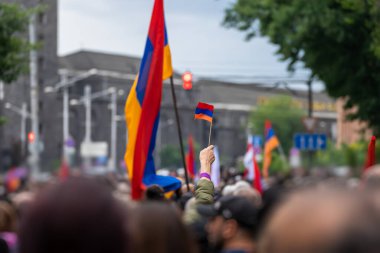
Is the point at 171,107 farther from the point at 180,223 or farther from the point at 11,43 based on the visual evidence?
the point at 180,223

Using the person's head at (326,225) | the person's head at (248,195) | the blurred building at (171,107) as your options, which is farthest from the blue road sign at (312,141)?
the blurred building at (171,107)

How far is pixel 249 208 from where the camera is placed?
15.3 ft

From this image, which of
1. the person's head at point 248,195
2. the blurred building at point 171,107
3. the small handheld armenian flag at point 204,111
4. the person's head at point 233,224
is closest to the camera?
the person's head at point 233,224

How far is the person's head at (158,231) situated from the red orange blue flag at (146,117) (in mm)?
3518

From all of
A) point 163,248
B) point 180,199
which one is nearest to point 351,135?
point 180,199

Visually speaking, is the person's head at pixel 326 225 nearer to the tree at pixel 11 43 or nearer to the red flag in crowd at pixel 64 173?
the red flag in crowd at pixel 64 173

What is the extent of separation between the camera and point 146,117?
8.13 m

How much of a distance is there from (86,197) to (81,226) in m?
0.09

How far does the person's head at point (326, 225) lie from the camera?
8.20ft

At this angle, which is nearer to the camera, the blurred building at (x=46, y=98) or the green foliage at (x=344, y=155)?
the green foliage at (x=344, y=155)

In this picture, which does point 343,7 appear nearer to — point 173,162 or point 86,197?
point 86,197

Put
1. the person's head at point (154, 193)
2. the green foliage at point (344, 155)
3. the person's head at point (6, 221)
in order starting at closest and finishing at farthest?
the person's head at point (6, 221)
the person's head at point (154, 193)
the green foliage at point (344, 155)

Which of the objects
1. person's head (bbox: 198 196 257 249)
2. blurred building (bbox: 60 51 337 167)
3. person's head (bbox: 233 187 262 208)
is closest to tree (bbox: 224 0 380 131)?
person's head (bbox: 233 187 262 208)

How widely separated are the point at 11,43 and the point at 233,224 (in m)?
20.0
